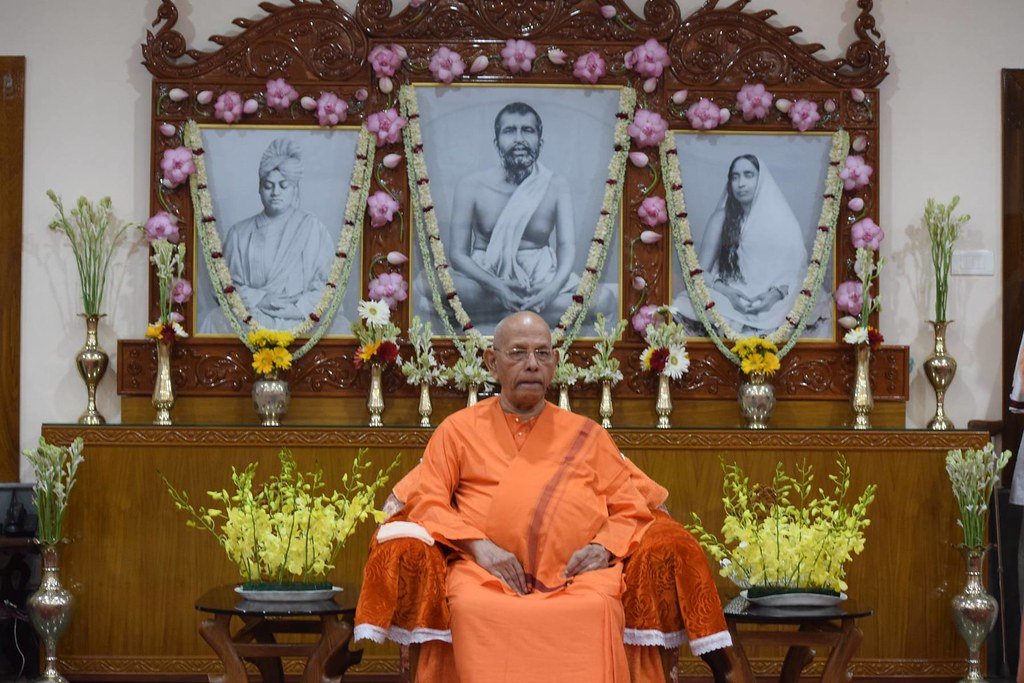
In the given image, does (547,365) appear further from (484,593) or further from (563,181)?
(563,181)

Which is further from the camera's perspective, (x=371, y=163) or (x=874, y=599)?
(x=371, y=163)

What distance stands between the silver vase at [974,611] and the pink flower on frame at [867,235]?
1.45 metres

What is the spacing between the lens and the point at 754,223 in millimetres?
6199

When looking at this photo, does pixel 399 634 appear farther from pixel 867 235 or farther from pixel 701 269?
pixel 867 235

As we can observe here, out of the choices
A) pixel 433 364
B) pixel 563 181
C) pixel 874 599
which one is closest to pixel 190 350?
pixel 433 364

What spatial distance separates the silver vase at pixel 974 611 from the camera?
5.51 meters

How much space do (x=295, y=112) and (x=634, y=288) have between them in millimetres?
1786

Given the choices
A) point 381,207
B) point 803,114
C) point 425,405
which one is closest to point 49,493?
point 425,405

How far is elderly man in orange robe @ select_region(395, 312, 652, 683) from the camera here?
3.90 metres

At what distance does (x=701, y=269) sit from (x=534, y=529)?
222cm

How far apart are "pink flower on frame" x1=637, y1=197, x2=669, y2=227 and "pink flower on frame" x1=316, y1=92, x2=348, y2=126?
4.81ft

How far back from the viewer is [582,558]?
4.26m

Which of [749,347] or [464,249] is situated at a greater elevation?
[464,249]

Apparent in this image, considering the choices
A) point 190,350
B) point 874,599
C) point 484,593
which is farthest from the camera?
point 190,350
